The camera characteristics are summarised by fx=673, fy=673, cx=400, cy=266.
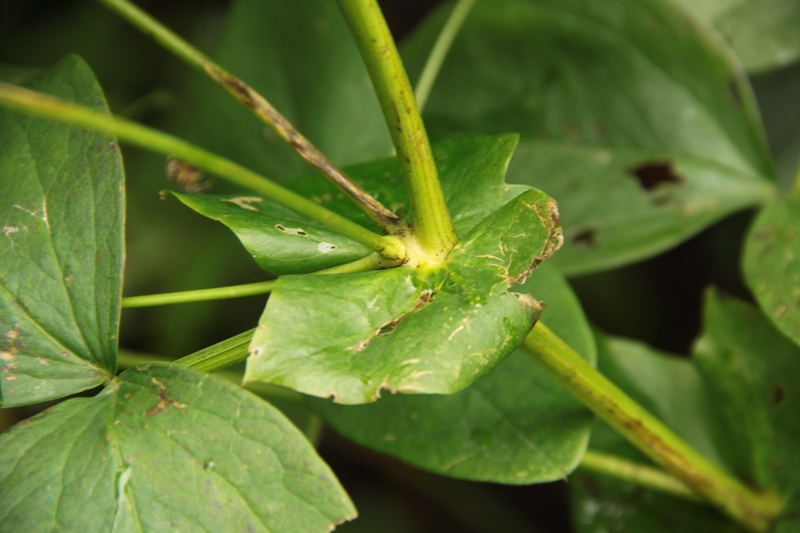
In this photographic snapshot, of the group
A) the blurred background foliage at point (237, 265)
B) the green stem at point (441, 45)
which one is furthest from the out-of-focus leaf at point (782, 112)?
the green stem at point (441, 45)

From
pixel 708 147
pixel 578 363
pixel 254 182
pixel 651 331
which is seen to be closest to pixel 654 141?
pixel 708 147

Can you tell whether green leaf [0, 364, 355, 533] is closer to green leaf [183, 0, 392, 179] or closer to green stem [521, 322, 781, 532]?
green stem [521, 322, 781, 532]

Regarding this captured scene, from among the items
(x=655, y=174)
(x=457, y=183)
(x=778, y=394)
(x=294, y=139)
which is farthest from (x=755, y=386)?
(x=294, y=139)

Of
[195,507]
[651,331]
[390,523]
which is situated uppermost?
[195,507]

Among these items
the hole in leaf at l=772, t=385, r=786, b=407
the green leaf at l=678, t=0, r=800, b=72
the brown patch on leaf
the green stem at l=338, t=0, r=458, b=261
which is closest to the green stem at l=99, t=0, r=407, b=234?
the green stem at l=338, t=0, r=458, b=261

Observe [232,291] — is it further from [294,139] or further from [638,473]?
[638,473]

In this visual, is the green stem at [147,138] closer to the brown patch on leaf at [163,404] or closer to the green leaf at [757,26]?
the brown patch on leaf at [163,404]

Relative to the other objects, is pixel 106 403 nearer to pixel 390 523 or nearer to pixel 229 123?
pixel 229 123
